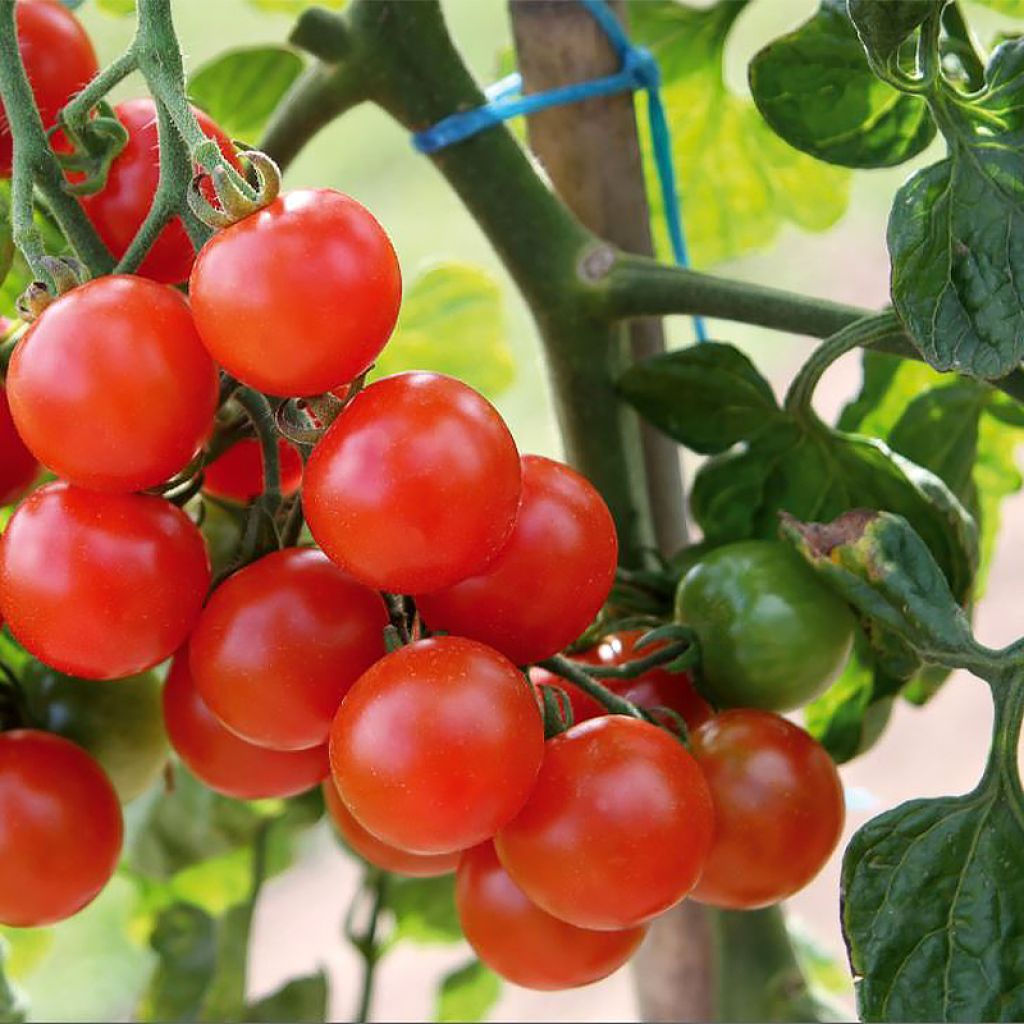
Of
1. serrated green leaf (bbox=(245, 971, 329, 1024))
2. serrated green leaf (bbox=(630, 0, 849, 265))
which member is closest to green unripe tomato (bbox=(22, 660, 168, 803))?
serrated green leaf (bbox=(245, 971, 329, 1024))

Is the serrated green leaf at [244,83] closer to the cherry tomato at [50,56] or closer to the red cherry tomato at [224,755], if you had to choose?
the cherry tomato at [50,56]

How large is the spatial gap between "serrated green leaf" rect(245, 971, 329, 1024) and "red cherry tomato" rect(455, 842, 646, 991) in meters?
0.41

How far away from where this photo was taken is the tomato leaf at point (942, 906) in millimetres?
513

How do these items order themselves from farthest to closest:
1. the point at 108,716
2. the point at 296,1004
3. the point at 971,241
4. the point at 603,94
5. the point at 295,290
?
the point at 296,1004 < the point at 603,94 < the point at 108,716 < the point at 971,241 < the point at 295,290

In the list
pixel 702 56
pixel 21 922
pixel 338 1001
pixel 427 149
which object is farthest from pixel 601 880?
pixel 338 1001

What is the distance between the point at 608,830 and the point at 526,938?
0.24ft

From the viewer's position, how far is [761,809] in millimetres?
532

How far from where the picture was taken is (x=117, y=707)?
625 millimetres

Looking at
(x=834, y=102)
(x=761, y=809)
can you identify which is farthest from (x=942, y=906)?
(x=834, y=102)

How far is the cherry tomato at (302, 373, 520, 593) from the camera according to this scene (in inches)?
16.5

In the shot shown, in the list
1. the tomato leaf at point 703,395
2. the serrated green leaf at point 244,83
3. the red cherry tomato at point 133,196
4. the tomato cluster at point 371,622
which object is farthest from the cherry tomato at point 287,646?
the serrated green leaf at point 244,83

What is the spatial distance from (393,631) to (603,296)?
0.24 meters

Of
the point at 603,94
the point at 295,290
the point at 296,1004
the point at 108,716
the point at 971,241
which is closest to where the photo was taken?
the point at 295,290

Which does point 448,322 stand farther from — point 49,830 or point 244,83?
point 49,830
